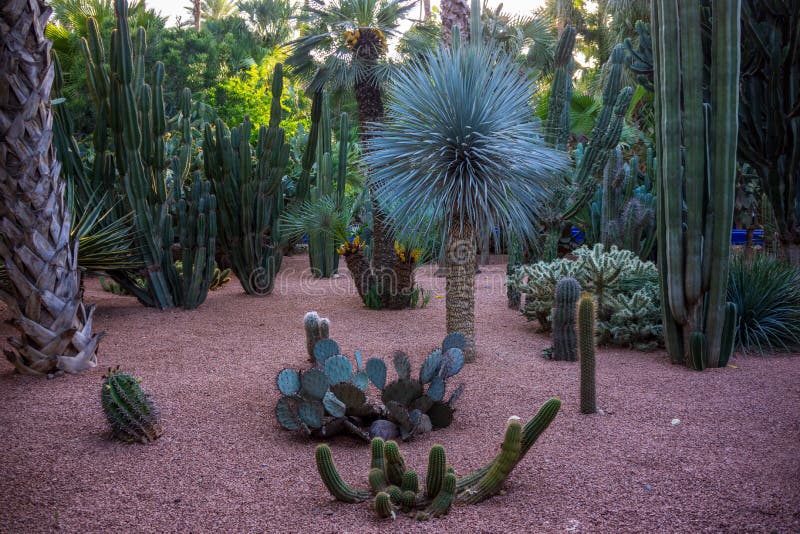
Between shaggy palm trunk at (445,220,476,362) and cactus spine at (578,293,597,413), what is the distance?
1.38 m

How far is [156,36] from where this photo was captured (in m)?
17.3

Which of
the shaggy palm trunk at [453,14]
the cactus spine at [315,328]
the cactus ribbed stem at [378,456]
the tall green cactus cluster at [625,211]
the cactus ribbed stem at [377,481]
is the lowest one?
the cactus ribbed stem at [377,481]

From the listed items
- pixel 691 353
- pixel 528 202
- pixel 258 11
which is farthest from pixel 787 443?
pixel 258 11

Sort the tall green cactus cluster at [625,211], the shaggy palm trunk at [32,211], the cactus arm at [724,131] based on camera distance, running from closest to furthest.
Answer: the shaggy palm trunk at [32,211]
the cactus arm at [724,131]
the tall green cactus cluster at [625,211]

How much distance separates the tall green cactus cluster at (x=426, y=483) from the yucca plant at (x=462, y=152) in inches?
90.9

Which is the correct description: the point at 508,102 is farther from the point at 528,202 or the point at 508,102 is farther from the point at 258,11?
the point at 258,11

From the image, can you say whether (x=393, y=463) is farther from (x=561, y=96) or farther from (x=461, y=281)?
(x=561, y=96)

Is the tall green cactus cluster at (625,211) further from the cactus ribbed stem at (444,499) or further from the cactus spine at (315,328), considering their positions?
the cactus ribbed stem at (444,499)

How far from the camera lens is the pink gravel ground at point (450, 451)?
271cm

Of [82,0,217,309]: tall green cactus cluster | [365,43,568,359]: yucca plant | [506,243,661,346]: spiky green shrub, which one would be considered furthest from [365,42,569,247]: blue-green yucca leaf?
[82,0,217,309]: tall green cactus cluster

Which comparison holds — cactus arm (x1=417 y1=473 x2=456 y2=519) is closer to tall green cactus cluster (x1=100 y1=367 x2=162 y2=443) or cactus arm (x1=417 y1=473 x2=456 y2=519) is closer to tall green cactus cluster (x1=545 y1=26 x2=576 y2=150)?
tall green cactus cluster (x1=100 y1=367 x2=162 y2=443)

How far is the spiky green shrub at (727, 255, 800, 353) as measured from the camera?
570 cm

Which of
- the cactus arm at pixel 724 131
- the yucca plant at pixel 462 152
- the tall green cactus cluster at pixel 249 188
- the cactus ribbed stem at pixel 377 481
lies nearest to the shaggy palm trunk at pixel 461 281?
the yucca plant at pixel 462 152

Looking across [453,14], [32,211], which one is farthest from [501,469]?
[453,14]
